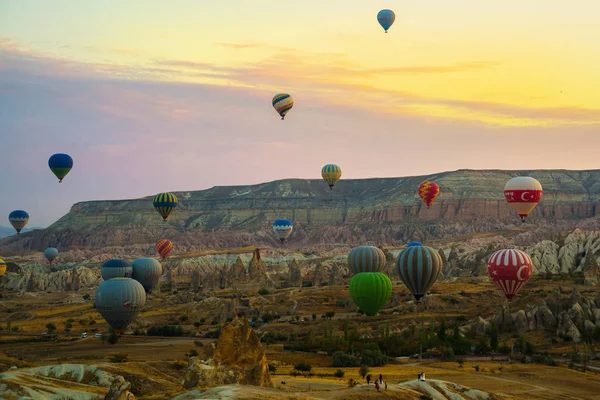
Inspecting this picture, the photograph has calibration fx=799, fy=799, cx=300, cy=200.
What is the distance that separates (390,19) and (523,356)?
5467 centimetres

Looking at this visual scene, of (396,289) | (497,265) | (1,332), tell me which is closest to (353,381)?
(497,265)

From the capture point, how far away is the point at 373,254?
98.4 meters

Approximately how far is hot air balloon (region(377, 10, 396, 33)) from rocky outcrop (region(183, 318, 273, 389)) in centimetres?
7092

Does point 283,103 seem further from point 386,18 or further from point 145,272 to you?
point 145,272

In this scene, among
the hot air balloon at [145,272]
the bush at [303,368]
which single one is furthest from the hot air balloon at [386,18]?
the bush at [303,368]

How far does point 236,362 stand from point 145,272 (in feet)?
240

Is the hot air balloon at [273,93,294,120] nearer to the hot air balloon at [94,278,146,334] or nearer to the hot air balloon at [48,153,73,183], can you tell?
the hot air balloon at [48,153,73,183]

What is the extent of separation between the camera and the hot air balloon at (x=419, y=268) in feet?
247

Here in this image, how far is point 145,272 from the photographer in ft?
362

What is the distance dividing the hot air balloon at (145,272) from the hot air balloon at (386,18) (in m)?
45.5

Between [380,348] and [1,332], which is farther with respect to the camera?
[1,332]

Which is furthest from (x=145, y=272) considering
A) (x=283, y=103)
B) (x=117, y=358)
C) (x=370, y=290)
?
(x=117, y=358)

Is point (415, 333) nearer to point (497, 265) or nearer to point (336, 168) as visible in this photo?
point (497, 265)

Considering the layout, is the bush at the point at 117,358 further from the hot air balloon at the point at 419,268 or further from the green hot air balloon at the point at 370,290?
the hot air balloon at the point at 419,268
